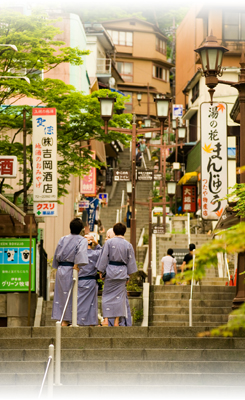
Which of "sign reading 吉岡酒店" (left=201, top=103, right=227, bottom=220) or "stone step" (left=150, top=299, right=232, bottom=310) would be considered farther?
"sign reading 吉岡酒店" (left=201, top=103, right=227, bottom=220)

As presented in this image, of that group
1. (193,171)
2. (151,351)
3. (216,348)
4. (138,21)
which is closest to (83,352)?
(151,351)

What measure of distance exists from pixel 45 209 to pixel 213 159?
488cm

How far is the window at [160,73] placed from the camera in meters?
69.0

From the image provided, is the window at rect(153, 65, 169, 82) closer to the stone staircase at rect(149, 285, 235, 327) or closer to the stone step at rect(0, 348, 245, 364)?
the stone staircase at rect(149, 285, 235, 327)

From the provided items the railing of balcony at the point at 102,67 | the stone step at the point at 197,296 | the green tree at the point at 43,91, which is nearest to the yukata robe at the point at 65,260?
the stone step at the point at 197,296

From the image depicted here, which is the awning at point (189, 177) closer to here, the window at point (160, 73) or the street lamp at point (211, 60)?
the street lamp at point (211, 60)

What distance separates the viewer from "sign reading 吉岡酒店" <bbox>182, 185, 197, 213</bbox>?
1586 inches

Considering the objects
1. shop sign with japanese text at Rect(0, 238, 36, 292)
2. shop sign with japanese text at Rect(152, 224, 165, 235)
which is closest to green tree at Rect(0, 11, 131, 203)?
shop sign with japanese text at Rect(0, 238, 36, 292)

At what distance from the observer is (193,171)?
40.7 m

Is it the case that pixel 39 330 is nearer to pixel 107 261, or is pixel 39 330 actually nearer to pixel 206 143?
pixel 107 261

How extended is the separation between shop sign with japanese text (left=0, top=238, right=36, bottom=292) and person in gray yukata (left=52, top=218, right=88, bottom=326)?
3229 millimetres

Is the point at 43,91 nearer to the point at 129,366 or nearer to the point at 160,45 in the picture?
the point at 129,366

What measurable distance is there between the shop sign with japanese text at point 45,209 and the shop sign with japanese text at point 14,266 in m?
3.39

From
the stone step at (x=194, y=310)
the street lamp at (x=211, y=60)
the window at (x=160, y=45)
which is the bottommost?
the stone step at (x=194, y=310)
